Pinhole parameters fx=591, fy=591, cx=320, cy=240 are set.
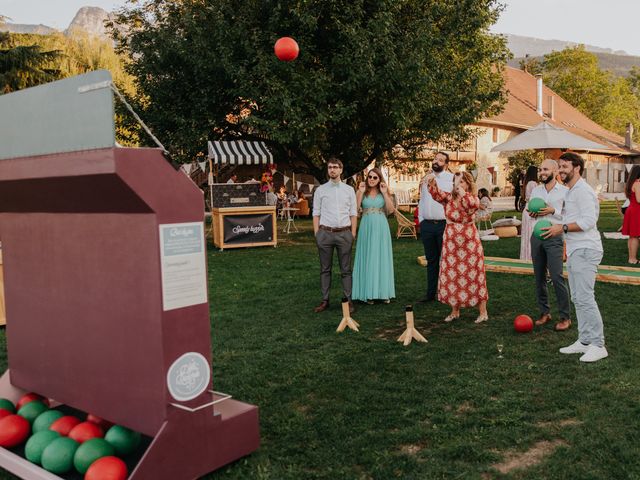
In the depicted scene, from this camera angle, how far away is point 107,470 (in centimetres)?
314

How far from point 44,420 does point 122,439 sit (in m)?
0.74

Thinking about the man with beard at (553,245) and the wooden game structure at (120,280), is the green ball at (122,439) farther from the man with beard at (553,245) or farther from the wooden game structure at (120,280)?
the man with beard at (553,245)

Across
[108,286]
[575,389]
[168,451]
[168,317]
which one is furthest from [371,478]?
[575,389]

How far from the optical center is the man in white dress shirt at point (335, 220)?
25.2ft

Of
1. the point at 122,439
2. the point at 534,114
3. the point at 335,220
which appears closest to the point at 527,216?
the point at 335,220

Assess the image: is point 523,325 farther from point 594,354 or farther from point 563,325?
point 594,354

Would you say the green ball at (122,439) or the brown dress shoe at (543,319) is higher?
the green ball at (122,439)

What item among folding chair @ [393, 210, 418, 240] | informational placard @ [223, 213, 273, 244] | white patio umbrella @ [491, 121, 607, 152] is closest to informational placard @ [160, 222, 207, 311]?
white patio umbrella @ [491, 121, 607, 152]

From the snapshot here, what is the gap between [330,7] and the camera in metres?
15.2

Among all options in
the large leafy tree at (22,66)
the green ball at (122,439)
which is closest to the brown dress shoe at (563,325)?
the green ball at (122,439)

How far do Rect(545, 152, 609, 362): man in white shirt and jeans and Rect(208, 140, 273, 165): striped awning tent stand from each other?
1069cm

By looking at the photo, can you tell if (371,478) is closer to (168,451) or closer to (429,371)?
(168,451)

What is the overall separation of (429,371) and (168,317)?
2930mm

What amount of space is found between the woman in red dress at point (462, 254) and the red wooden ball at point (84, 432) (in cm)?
464
